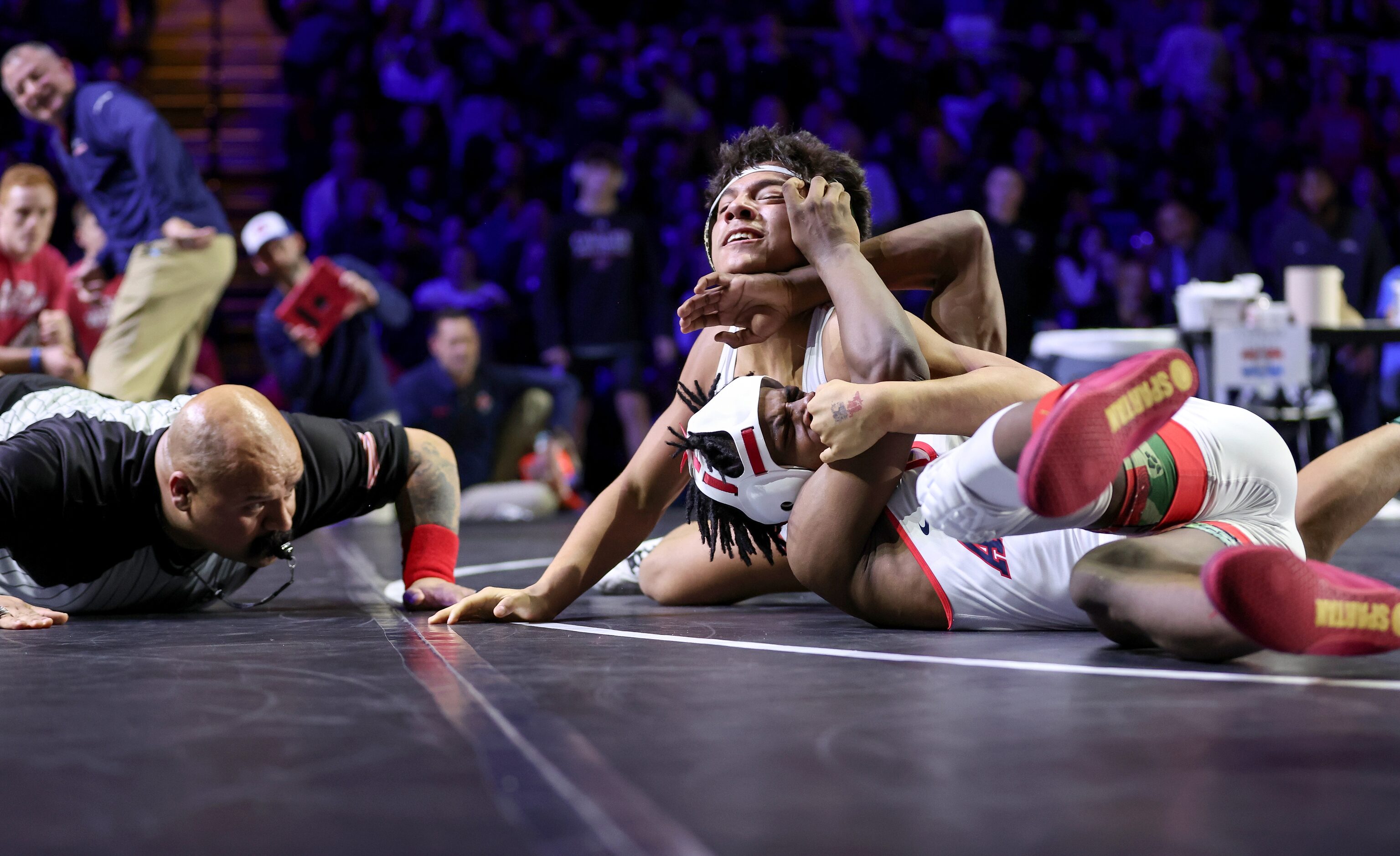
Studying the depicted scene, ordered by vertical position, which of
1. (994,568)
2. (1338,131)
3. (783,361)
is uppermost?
(1338,131)

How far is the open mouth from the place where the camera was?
2117mm

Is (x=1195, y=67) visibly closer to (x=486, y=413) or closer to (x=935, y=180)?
(x=935, y=180)

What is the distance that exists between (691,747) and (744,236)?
1096 mm

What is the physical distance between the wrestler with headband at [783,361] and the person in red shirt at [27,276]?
3375 millimetres

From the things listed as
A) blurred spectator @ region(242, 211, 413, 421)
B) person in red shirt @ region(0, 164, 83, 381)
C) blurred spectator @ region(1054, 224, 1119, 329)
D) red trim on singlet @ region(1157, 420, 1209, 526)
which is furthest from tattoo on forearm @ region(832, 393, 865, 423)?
blurred spectator @ region(1054, 224, 1119, 329)

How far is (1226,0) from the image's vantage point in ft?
28.0

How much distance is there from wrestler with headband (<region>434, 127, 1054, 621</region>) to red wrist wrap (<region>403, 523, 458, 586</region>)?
33cm

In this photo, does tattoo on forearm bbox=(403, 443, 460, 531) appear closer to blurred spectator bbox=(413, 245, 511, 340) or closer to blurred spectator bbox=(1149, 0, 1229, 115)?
blurred spectator bbox=(413, 245, 511, 340)

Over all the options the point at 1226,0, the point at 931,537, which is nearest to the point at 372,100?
the point at 1226,0

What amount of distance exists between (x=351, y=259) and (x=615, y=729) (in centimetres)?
512

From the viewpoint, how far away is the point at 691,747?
1203 mm

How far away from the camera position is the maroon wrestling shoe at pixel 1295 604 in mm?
1421

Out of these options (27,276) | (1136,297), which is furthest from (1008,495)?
(1136,297)

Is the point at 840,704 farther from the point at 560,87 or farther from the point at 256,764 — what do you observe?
the point at 560,87
